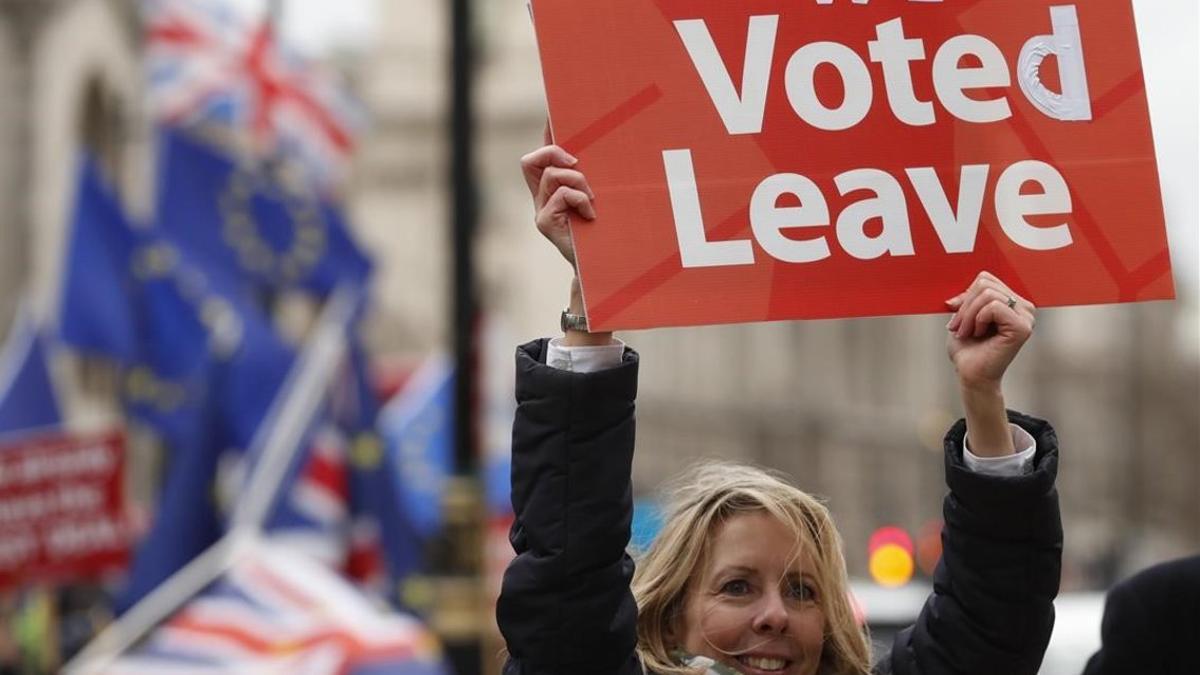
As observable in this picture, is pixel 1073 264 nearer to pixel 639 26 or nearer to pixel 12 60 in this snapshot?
pixel 639 26

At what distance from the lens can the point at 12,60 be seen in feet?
104

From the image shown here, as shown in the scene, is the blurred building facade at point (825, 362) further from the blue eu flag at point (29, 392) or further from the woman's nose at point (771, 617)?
the woman's nose at point (771, 617)

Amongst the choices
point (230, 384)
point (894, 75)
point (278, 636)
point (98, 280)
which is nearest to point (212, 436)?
point (230, 384)

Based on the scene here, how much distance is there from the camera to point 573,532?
10.4 feet

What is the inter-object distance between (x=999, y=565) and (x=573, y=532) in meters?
0.62

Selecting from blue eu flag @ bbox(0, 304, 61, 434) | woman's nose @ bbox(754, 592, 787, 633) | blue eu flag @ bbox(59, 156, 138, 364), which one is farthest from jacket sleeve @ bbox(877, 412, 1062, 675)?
blue eu flag @ bbox(59, 156, 138, 364)

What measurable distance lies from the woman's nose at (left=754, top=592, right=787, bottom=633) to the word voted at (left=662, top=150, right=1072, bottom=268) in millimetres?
492

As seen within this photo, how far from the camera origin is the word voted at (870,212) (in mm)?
3447

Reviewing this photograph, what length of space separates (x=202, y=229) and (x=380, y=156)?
51149 millimetres

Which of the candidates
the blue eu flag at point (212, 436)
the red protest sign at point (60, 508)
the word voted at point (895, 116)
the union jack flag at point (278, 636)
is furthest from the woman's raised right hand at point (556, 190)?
the red protest sign at point (60, 508)

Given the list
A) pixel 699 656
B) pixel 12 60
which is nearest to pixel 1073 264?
pixel 699 656

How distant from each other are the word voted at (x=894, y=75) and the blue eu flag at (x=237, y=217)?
12697 millimetres

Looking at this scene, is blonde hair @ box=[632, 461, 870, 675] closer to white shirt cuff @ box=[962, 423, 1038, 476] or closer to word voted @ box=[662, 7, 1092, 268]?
white shirt cuff @ box=[962, 423, 1038, 476]

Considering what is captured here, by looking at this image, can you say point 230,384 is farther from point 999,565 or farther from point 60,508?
point 999,565
